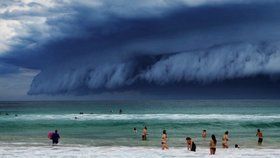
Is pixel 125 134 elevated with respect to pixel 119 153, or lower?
elevated

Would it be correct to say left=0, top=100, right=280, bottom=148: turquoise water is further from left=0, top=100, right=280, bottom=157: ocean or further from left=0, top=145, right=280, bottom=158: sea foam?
left=0, top=145, right=280, bottom=158: sea foam

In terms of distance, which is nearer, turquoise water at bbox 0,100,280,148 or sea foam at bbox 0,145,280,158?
sea foam at bbox 0,145,280,158

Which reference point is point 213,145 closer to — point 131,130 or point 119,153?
point 119,153

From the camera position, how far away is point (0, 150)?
1196 inches

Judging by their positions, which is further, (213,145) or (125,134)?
(125,134)

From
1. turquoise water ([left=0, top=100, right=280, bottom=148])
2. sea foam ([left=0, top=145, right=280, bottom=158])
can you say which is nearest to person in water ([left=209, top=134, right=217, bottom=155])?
sea foam ([left=0, top=145, right=280, bottom=158])

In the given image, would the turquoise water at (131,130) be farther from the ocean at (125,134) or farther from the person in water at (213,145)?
the person in water at (213,145)

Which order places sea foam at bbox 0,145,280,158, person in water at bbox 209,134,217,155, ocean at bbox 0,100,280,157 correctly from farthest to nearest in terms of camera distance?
1. ocean at bbox 0,100,280,157
2. person in water at bbox 209,134,217,155
3. sea foam at bbox 0,145,280,158

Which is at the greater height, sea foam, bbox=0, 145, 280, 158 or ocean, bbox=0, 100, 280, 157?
ocean, bbox=0, 100, 280, 157

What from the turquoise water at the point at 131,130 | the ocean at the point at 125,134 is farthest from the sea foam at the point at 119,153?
the turquoise water at the point at 131,130

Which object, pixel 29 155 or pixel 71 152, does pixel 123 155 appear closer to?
pixel 71 152

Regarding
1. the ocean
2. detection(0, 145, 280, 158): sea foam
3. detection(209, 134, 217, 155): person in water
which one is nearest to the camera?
detection(0, 145, 280, 158): sea foam

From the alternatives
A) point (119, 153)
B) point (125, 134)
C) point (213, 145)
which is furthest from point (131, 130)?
point (213, 145)

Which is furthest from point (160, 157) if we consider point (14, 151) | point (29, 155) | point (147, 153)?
point (14, 151)
